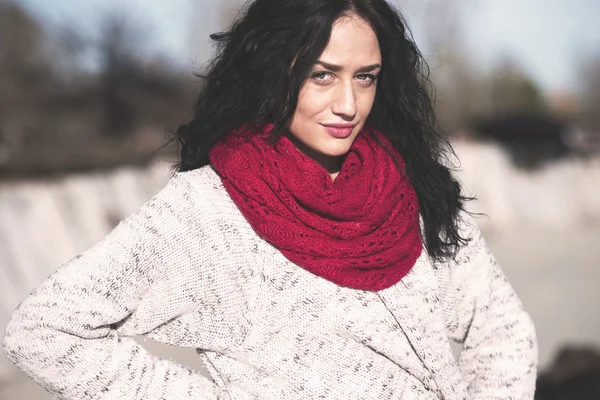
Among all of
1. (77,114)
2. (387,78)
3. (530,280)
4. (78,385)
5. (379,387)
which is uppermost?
(77,114)

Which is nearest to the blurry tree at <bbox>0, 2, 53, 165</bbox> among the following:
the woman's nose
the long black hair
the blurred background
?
the blurred background

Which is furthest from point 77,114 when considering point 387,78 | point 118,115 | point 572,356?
point 387,78

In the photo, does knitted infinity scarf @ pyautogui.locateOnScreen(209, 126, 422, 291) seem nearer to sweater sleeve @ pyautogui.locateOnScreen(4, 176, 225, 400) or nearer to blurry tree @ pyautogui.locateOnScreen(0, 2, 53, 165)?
sweater sleeve @ pyautogui.locateOnScreen(4, 176, 225, 400)

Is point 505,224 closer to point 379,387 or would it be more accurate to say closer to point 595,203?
point 595,203

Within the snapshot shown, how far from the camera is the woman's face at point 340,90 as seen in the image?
60.6 inches

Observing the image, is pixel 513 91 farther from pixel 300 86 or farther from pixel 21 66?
pixel 300 86

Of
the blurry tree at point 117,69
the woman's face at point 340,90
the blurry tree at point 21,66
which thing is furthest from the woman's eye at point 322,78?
the blurry tree at point 117,69

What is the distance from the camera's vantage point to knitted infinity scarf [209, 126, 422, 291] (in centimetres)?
149

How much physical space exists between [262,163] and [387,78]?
0.43 meters

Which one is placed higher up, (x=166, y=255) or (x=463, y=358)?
(x=463, y=358)

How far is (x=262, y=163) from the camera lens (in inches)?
61.6

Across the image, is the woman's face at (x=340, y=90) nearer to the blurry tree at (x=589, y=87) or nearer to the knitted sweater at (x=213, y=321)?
the knitted sweater at (x=213, y=321)

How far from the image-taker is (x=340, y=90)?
155cm

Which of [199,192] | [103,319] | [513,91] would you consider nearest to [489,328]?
[199,192]
